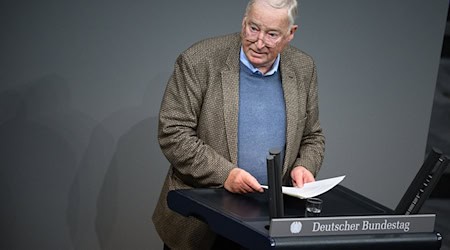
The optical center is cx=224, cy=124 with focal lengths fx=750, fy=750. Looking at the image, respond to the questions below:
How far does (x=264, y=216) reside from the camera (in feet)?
6.79

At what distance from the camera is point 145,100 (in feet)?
11.4

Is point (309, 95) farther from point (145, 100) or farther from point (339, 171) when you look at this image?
point (339, 171)

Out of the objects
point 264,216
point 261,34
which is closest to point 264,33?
point 261,34

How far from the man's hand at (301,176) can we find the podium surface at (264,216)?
0.09 m

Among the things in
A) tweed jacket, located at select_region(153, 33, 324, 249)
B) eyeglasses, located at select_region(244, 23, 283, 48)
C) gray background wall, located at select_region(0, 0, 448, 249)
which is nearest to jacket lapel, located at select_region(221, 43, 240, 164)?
tweed jacket, located at select_region(153, 33, 324, 249)

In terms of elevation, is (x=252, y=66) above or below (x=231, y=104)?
above

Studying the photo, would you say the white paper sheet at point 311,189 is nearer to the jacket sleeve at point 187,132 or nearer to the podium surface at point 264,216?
the podium surface at point 264,216

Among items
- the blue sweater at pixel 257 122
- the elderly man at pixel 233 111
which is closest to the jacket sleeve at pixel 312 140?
the elderly man at pixel 233 111

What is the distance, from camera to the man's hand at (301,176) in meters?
2.44

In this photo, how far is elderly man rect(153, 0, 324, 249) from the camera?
2436 millimetres

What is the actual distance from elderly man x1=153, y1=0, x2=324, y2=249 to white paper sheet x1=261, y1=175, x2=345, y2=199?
127mm

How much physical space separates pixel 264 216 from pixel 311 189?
0.24 m

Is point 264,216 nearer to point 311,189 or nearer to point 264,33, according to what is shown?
point 311,189

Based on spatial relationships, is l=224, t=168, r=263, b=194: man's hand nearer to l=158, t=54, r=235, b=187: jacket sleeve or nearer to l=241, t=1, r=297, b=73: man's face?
l=158, t=54, r=235, b=187: jacket sleeve
